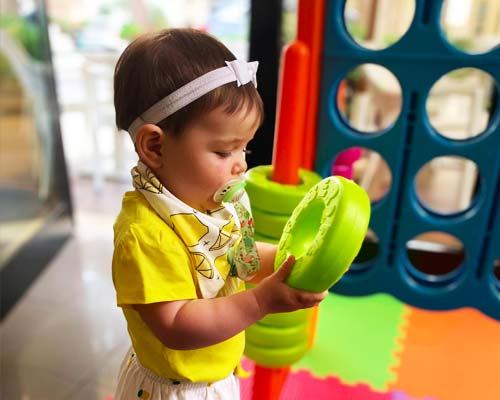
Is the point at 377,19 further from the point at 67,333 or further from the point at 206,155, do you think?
the point at 206,155

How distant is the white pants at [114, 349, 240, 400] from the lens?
23.1 inches

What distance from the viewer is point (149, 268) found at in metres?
0.49

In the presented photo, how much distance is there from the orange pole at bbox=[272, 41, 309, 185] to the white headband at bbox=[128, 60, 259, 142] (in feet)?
1.07

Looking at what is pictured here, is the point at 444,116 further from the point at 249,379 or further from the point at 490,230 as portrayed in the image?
the point at 249,379

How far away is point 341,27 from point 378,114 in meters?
1.58

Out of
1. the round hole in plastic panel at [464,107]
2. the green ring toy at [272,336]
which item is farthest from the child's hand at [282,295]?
the round hole in plastic panel at [464,107]

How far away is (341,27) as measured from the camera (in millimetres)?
930

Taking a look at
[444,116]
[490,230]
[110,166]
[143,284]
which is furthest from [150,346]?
[444,116]

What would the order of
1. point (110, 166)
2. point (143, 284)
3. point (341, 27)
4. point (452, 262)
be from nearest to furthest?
point (143, 284)
point (341, 27)
point (452, 262)
point (110, 166)

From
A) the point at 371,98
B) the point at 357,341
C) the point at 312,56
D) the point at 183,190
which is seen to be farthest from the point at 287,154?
the point at 371,98

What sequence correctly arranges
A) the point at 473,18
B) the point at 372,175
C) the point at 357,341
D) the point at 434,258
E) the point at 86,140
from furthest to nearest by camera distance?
the point at 473,18, the point at 86,140, the point at 372,175, the point at 434,258, the point at 357,341

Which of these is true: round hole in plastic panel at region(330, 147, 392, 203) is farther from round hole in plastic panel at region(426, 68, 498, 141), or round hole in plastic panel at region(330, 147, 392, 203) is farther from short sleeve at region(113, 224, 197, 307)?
short sleeve at region(113, 224, 197, 307)

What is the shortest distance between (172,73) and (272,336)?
0.55 metres

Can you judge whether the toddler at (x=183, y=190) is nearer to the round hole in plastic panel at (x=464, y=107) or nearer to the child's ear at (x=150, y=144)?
the child's ear at (x=150, y=144)
